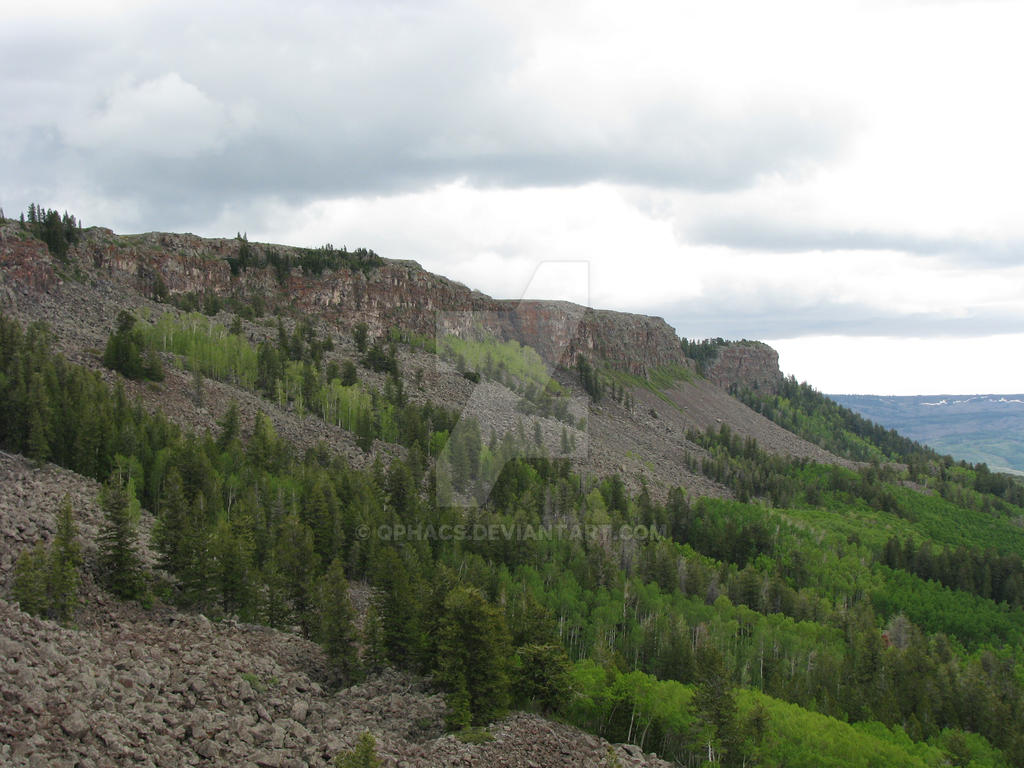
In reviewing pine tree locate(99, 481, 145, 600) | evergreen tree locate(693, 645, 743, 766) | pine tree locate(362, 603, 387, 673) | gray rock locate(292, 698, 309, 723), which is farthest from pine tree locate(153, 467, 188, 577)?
evergreen tree locate(693, 645, 743, 766)

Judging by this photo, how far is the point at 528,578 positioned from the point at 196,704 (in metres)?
53.1

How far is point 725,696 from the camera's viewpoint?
48.2 meters

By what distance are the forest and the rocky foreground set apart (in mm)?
2280

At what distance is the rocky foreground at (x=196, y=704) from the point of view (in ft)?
94.4

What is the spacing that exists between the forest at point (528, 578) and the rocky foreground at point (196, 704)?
7.48 ft

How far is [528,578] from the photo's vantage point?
8388cm

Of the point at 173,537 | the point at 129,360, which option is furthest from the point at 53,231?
the point at 173,537

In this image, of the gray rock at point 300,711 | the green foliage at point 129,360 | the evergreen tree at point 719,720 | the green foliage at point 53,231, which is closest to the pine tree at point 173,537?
the gray rock at point 300,711

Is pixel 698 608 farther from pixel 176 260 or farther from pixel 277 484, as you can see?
pixel 176 260

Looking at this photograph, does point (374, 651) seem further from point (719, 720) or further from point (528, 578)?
point (528, 578)

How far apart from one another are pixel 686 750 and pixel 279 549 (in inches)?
1435

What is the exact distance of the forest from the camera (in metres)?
46.7

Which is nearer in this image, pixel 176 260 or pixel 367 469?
pixel 367 469

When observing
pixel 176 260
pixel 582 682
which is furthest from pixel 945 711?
pixel 176 260
